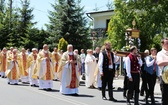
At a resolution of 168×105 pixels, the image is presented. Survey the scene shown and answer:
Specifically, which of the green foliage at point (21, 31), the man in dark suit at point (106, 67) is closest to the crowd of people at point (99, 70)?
the man in dark suit at point (106, 67)

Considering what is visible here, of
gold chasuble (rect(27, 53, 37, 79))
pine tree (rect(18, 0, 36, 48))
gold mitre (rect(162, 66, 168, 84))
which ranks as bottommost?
gold mitre (rect(162, 66, 168, 84))

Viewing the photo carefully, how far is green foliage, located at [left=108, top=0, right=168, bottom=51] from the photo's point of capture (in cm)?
2189

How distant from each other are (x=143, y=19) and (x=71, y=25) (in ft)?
46.9

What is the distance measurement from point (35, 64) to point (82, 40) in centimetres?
2144

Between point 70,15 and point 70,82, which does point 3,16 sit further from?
point 70,82

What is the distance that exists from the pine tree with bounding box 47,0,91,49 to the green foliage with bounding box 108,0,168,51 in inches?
424

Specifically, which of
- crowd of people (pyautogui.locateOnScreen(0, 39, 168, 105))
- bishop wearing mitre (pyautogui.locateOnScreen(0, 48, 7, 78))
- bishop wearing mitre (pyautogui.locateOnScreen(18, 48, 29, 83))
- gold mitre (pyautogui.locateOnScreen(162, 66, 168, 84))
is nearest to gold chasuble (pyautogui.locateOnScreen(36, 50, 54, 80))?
crowd of people (pyautogui.locateOnScreen(0, 39, 168, 105))

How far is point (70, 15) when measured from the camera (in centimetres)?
3684

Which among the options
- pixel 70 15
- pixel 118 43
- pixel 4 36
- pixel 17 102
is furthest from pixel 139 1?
pixel 4 36

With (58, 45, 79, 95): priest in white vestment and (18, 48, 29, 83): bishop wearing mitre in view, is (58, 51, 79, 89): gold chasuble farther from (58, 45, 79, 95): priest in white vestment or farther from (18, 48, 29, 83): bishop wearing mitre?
(18, 48, 29, 83): bishop wearing mitre

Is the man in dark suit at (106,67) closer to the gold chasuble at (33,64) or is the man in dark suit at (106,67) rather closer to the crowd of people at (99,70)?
the crowd of people at (99,70)

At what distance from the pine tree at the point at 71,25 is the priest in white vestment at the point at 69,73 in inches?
896

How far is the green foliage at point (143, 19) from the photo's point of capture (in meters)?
21.9

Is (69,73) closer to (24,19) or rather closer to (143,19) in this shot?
(143,19)
